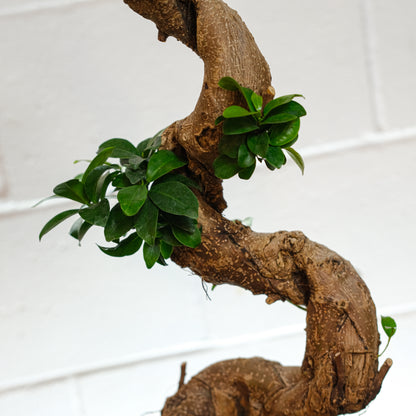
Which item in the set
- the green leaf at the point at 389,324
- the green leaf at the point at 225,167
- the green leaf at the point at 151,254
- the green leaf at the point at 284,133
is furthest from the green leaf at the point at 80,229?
the green leaf at the point at 389,324

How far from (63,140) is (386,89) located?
88 centimetres

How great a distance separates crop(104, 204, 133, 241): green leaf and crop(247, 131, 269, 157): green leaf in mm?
229

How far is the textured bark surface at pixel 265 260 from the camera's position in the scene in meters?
0.91

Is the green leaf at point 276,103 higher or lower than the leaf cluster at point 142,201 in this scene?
higher

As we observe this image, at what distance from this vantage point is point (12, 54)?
148 cm

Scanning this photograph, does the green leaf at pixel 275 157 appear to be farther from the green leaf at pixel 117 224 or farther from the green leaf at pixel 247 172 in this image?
the green leaf at pixel 117 224

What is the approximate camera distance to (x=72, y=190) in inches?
38.1

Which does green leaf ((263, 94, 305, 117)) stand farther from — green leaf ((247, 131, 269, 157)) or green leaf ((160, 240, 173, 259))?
green leaf ((160, 240, 173, 259))

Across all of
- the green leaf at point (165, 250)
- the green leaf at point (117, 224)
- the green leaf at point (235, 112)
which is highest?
the green leaf at point (235, 112)

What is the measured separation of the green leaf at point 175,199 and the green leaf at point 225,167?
6 centimetres

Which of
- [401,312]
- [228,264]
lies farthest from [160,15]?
[401,312]

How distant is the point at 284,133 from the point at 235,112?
9cm

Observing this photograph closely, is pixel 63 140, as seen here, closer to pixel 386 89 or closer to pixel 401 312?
pixel 386 89

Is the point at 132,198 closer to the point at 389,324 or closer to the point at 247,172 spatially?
the point at 247,172
